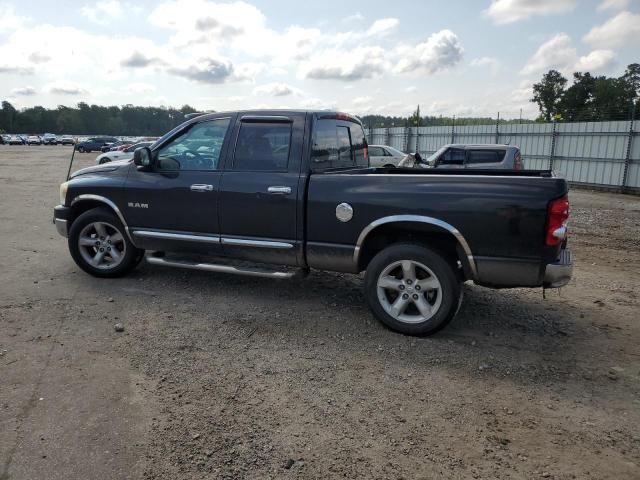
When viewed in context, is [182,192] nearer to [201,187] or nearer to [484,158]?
[201,187]

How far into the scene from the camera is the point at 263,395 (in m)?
3.46

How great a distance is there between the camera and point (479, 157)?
12883 millimetres

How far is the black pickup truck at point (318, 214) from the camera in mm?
4098

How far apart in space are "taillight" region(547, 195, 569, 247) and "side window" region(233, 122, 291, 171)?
2425 mm

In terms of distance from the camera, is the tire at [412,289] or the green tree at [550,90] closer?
the tire at [412,289]

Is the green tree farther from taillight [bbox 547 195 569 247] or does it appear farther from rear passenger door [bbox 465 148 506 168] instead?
taillight [bbox 547 195 569 247]

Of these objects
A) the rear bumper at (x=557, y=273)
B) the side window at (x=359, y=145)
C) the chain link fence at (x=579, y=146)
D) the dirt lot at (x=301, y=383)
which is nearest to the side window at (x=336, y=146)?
the side window at (x=359, y=145)

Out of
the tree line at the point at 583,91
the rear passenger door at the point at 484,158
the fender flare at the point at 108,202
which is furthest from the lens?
the tree line at the point at 583,91

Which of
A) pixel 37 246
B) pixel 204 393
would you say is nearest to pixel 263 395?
pixel 204 393

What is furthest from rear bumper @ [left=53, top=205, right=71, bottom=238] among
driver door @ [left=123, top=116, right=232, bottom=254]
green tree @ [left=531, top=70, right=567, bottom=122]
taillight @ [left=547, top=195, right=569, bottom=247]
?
green tree @ [left=531, top=70, right=567, bottom=122]

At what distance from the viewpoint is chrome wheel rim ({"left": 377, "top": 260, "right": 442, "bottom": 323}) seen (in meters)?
4.38

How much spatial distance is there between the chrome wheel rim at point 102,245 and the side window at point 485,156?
949 cm

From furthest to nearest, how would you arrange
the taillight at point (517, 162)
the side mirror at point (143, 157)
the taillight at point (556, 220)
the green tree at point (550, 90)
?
the green tree at point (550, 90), the taillight at point (517, 162), the side mirror at point (143, 157), the taillight at point (556, 220)

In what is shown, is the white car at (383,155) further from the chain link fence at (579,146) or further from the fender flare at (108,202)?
the fender flare at (108,202)
